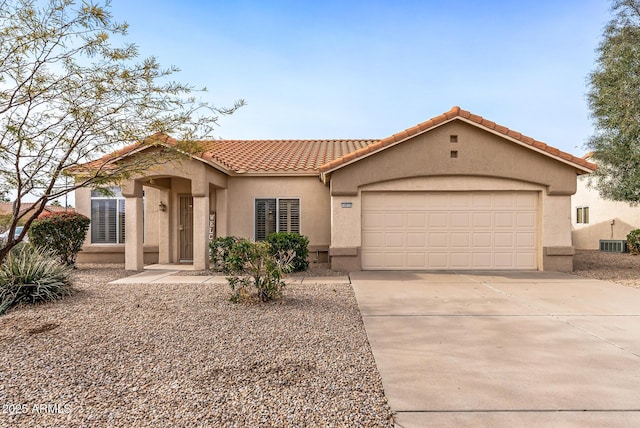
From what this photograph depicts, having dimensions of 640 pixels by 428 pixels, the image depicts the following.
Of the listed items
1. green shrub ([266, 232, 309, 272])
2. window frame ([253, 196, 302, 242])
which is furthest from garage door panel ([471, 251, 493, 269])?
window frame ([253, 196, 302, 242])

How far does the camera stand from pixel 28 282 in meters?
7.24

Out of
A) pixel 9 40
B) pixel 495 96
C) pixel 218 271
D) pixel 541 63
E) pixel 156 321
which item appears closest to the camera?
pixel 9 40

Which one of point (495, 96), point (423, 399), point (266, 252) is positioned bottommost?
point (423, 399)

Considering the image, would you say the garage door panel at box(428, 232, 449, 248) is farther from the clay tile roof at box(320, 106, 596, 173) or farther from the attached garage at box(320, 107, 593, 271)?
the clay tile roof at box(320, 106, 596, 173)

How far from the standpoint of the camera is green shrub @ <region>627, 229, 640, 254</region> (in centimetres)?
1700

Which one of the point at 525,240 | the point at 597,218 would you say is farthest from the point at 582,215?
the point at 525,240

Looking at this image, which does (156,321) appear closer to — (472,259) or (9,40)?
(9,40)

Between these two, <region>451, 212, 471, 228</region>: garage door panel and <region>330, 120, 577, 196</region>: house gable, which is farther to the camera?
<region>451, 212, 471, 228</region>: garage door panel

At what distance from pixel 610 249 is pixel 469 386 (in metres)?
19.9

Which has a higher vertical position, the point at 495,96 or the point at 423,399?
the point at 495,96

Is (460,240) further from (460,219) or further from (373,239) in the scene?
(373,239)

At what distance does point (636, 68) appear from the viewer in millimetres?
11883

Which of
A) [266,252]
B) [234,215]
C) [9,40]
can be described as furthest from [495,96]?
[9,40]

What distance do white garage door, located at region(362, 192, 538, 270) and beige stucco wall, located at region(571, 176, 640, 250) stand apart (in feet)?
31.0
